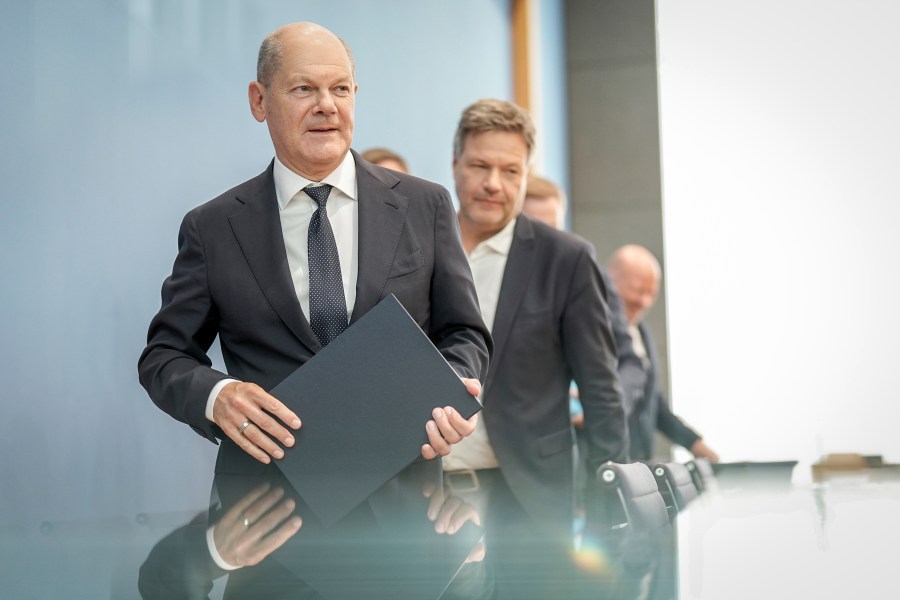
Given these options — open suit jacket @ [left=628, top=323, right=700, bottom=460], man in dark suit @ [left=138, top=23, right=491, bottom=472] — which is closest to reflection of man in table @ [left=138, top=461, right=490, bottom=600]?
man in dark suit @ [left=138, top=23, right=491, bottom=472]

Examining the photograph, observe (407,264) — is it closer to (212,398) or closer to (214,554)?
(212,398)

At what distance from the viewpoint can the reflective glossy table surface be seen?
0.83 metres

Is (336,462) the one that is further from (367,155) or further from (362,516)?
(367,155)

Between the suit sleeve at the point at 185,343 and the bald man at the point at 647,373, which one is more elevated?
the suit sleeve at the point at 185,343

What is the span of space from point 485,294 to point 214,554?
1.66 meters

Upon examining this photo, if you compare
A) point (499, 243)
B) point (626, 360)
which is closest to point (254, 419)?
point (499, 243)

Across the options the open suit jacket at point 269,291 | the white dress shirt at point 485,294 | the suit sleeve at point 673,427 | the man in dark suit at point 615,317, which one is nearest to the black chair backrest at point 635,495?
the open suit jacket at point 269,291

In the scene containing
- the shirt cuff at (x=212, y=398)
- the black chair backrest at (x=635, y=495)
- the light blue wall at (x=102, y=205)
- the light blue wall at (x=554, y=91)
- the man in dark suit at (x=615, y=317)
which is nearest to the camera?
the black chair backrest at (x=635, y=495)

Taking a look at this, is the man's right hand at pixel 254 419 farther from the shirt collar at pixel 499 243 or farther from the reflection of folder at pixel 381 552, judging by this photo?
the shirt collar at pixel 499 243

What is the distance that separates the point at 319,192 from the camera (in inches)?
64.6

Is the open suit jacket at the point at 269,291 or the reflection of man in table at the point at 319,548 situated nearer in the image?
the reflection of man in table at the point at 319,548

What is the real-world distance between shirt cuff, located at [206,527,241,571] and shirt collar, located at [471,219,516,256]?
159cm

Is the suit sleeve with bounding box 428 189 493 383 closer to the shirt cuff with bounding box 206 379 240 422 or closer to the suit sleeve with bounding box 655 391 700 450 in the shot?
the shirt cuff with bounding box 206 379 240 422

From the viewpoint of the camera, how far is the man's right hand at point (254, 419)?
1.31 m
